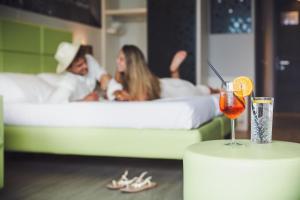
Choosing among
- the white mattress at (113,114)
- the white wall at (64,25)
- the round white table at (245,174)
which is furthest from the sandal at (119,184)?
the white wall at (64,25)

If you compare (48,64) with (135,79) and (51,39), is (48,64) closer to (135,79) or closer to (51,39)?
(51,39)

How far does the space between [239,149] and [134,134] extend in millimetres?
1260

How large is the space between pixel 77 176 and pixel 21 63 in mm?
1480

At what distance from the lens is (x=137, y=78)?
11.4 feet

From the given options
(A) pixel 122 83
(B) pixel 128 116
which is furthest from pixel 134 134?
(A) pixel 122 83

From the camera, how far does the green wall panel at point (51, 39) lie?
4312 millimetres

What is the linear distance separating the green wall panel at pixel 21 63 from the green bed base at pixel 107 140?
0.77 m

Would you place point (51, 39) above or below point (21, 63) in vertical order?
above

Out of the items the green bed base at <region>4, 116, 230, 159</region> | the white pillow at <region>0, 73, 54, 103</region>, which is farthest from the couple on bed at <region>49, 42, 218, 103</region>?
the green bed base at <region>4, 116, 230, 159</region>

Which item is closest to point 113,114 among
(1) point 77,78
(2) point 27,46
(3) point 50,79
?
(1) point 77,78

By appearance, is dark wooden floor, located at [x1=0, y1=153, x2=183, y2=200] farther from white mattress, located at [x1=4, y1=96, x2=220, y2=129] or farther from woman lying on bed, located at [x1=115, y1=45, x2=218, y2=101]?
woman lying on bed, located at [x1=115, y1=45, x2=218, y2=101]

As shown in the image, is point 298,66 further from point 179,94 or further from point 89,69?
point 89,69

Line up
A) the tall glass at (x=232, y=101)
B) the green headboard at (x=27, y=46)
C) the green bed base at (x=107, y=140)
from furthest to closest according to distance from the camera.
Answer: the green headboard at (x=27, y=46), the green bed base at (x=107, y=140), the tall glass at (x=232, y=101)

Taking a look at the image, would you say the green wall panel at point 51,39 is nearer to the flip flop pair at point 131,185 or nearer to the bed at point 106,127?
the bed at point 106,127
